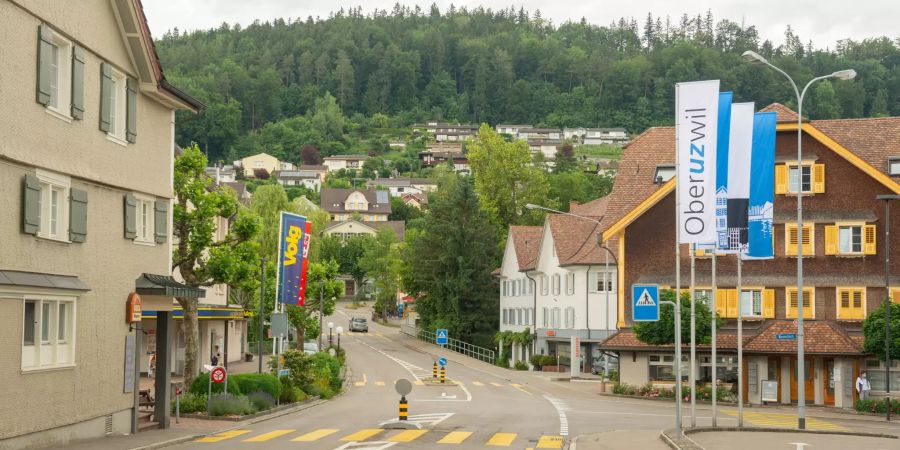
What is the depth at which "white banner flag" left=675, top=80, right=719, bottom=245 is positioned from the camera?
2998cm

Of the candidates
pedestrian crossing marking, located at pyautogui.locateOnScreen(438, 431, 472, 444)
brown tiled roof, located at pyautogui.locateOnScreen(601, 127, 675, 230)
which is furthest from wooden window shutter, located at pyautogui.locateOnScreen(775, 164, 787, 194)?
pedestrian crossing marking, located at pyautogui.locateOnScreen(438, 431, 472, 444)

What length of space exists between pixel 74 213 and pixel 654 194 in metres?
32.7

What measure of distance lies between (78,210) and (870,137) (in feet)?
128

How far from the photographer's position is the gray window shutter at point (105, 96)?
2633 cm

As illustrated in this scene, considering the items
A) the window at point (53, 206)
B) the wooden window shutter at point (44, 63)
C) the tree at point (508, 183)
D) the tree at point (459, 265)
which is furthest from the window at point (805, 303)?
the tree at point (508, 183)

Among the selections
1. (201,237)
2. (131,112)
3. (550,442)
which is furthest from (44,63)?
(550,442)

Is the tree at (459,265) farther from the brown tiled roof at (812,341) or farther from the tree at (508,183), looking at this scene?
the brown tiled roof at (812,341)

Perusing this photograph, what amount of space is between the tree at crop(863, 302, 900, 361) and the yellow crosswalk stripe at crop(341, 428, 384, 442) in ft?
75.7

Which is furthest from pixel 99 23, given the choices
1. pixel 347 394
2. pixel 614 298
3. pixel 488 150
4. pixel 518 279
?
pixel 488 150

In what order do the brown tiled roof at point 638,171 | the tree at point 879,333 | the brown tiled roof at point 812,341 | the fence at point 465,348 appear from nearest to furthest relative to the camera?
the tree at point 879,333
the brown tiled roof at point 812,341
the brown tiled roof at point 638,171
the fence at point 465,348

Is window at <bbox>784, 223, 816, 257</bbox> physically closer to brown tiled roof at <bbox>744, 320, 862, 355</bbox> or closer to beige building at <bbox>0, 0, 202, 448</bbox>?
brown tiled roof at <bbox>744, 320, 862, 355</bbox>

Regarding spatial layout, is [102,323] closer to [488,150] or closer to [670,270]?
[670,270]

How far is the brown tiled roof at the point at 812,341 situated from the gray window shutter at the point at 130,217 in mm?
28230

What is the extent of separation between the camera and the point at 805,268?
165 feet
